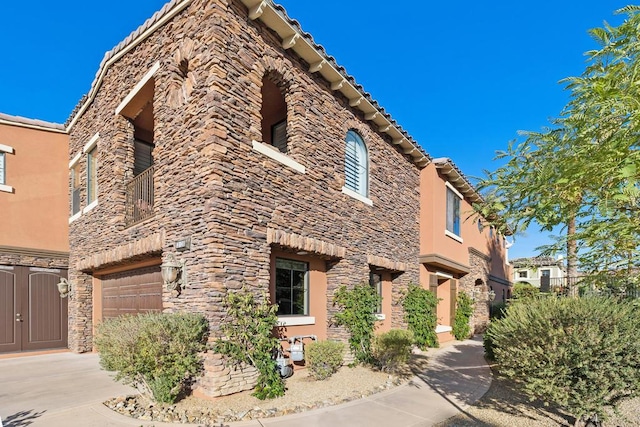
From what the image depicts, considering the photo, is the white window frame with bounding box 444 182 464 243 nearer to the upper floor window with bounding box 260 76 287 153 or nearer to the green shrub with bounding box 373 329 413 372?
the green shrub with bounding box 373 329 413 372

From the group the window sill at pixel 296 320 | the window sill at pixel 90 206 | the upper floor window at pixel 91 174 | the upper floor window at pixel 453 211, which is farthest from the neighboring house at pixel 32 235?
the upper floor window at pixel 453 211

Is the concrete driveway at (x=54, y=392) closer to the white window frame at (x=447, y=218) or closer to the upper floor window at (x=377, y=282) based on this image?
the upper floor window at (x=377, y=282)

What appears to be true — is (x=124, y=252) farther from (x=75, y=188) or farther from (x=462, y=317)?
(x=462, y=317)

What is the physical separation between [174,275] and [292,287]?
307 cm

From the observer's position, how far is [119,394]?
6742 millimetres

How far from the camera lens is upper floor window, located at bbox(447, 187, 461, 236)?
51.4ft

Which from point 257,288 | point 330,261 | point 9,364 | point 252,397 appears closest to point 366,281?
point 330,261

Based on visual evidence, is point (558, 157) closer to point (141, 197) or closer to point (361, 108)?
point (361, 108)

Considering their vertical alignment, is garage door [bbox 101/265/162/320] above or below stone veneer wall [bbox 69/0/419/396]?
below

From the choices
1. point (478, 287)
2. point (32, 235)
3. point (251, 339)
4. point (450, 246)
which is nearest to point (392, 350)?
point (251, 339)

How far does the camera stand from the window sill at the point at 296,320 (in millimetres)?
8156

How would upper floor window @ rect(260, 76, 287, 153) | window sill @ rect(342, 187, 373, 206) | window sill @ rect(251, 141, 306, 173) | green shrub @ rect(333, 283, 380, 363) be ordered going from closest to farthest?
window sill @ rect(251, 141, 306, 173), green shrub @ rect(333, 283, 380, 363), upper floor window @ rect(260, 76, 287, 153), window sill @ rect(342, 187, 373, 206)

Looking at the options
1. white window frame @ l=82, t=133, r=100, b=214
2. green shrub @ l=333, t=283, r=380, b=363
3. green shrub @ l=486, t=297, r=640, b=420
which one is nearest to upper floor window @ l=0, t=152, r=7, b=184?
white window frame @ l=82, t=133, r=100, b=214

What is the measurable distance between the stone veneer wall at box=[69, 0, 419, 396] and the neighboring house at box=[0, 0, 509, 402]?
31 mm
